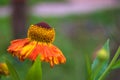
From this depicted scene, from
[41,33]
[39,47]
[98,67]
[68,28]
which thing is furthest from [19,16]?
[98,67]

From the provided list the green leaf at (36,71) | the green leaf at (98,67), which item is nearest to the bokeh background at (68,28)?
the green leaf at (98,67)

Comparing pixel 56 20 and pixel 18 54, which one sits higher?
pixel 18 54

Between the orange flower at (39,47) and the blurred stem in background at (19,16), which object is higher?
the orange flower at (39,47)

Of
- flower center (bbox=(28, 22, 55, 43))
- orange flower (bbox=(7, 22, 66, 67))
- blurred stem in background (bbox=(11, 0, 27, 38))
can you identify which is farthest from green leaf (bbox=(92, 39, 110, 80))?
blurred stem in background (bbox=(11, 0, 27, 38))

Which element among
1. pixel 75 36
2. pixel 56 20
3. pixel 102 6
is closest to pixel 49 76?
pixel 75 36

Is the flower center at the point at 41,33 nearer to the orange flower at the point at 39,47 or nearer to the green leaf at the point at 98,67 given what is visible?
the orange flower at the point at 39,47

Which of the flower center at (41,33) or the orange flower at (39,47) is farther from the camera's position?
the flower center at (41,33)

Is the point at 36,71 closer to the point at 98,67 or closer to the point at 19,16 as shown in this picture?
the point at 98,67

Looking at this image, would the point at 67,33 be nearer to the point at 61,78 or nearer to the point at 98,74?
the point at 61,78
